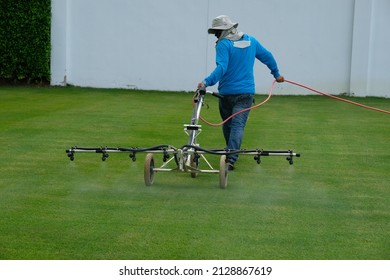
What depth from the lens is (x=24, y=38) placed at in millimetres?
23703

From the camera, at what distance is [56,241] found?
7.38 metres

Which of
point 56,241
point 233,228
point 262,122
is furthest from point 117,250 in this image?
point 262,122

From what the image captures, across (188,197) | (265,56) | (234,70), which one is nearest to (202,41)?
(265,56)

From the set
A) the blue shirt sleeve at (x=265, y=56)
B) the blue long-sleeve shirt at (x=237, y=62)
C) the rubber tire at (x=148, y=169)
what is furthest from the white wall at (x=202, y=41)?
the rubber tire at (x=148, y=169)

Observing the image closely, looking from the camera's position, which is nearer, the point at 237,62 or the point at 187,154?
the point at 187,154

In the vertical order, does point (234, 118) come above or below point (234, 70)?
below

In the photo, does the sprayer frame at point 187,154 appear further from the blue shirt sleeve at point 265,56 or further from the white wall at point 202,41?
the white wall at point 202,41

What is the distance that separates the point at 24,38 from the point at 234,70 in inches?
536

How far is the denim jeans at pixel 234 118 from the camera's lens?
10953mm

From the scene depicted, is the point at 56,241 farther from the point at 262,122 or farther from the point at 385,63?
the point at 385,63

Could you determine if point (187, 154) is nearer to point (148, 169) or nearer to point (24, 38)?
point (148, 169)

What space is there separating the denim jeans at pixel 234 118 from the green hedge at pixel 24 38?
13.1 meters

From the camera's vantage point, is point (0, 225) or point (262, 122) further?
point (262, 122)

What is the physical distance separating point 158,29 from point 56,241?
16736 mm
